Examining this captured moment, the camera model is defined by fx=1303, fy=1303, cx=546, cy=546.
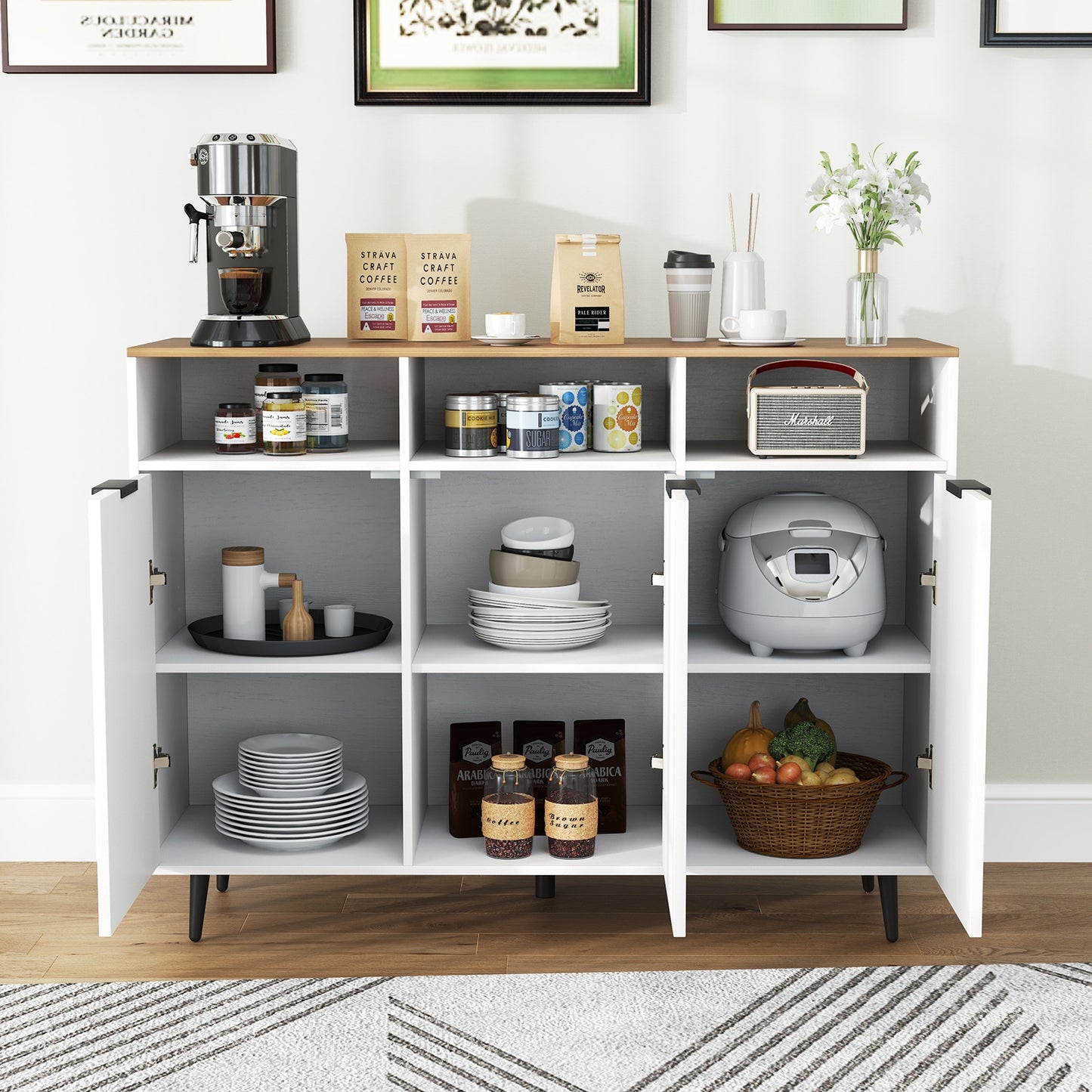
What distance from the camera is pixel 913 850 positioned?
2.45 metres

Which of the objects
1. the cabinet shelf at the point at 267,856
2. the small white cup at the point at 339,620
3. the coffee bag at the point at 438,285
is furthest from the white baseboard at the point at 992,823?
the coffee bag at the point at 438,285

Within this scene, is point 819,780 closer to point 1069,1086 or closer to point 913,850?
point 913,850

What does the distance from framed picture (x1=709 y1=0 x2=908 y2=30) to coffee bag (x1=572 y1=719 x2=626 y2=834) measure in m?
1.43

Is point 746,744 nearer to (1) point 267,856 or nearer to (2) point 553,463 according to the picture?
(2) point 553,463

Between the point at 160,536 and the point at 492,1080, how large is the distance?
3.90ft

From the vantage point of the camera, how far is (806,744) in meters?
2.49

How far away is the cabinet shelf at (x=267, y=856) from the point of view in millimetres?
2398

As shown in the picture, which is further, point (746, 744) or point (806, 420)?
point (746, 744)

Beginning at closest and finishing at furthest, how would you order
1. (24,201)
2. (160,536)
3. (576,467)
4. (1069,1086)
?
1. (1069,1086)
2. (576,467)
3. (160,536)
4. (24,201)

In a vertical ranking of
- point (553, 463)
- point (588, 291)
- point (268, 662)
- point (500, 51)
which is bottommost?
point (268, 662)

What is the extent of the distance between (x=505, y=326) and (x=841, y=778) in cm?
105

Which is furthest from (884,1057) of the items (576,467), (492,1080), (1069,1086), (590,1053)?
(576,467)

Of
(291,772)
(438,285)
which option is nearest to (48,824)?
(291,772)

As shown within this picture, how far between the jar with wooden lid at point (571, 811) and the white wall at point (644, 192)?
935 mm
